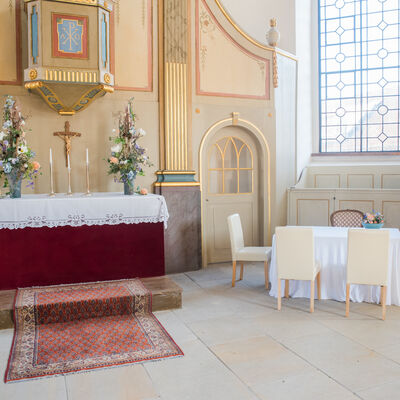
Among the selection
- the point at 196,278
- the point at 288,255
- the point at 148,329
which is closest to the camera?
the point at 148,329

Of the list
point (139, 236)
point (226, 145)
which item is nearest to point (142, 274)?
point (139, 236)

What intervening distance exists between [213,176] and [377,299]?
3.11 meters

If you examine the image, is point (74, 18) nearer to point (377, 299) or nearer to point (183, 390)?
point (183, 390)

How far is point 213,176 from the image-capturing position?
22.7 feet

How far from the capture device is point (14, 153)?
15.7 ft

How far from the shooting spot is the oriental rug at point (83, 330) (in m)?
3.37

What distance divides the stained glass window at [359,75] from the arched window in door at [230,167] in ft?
7.01

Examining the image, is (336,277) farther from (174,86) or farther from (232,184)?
(174,86)

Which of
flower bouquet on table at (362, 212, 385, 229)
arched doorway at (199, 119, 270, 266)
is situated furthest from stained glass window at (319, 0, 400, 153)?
flower bouquet on table at (362, 212, 385, 229)

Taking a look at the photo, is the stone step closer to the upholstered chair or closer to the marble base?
the marble base

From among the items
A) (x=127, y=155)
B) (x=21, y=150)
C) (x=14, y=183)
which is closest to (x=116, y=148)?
(x=127, y=155)

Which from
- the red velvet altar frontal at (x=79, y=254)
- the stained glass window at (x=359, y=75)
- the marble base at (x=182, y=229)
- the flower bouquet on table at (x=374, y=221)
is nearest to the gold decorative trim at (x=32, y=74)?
the red velvet altar frontal at (x=79, y=254)

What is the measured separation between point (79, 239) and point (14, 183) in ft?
3.10

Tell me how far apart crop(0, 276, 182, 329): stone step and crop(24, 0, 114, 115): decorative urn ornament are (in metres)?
2.42
